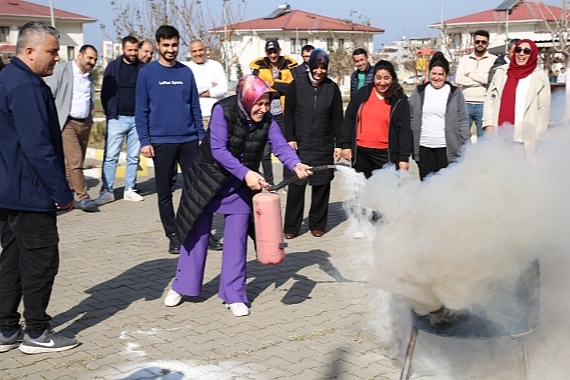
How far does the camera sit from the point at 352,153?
28.2ft

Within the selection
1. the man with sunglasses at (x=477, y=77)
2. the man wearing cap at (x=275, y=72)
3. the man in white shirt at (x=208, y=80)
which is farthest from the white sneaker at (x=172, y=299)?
the man with sunglasses at (x=477, y=77)

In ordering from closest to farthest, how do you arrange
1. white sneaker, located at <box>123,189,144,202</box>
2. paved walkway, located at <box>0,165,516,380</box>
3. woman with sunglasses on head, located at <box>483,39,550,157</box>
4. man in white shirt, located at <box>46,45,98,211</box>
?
1. paved walkway, located at <box>0,165,516,380</box>
2. woman with sunglasses on head, located at <box>483,39,550,157</box>
3. man in white shirt, located at <box>46,45,98,211</box>
4. white sneaker, located at <box>123,189,144,202</box>

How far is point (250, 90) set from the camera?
5793mm

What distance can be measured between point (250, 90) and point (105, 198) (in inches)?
234

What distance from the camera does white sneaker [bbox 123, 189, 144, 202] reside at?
447 inches

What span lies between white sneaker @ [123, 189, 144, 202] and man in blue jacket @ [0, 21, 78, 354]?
5.98 meters

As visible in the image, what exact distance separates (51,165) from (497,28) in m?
62.6

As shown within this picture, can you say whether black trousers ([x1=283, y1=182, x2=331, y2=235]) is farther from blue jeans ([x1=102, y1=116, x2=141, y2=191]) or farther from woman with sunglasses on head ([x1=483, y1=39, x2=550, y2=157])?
blue jeans ([x1=102, y1=116, x2=141, y2=191])

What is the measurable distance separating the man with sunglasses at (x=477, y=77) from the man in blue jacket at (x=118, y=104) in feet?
15.9

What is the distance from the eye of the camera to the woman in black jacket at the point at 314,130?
8734mm

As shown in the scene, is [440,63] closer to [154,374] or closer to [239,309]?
[239,309]

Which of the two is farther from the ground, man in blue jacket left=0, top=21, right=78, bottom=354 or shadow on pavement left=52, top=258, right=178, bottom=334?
man in blue jacket left=0, top=21, right=78, bottom=354

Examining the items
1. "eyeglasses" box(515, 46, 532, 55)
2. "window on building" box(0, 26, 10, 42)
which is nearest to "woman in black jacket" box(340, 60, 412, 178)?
"eyeglasses" box(515, 46, 532, 55)

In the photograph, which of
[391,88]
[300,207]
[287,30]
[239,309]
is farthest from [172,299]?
[287,30]
